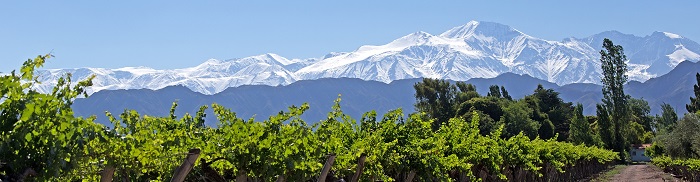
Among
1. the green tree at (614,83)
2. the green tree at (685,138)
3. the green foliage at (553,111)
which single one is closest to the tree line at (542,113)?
the green tree at (614,83)

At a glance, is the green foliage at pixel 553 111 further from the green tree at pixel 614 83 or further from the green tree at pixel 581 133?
the green tree at pixel 614 83

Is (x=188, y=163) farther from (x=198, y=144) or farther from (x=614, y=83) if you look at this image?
(x=614, y=83)

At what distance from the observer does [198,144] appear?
9852mm

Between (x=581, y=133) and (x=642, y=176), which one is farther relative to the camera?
(x=581, y=133)

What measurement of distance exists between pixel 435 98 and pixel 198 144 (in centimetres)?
8994

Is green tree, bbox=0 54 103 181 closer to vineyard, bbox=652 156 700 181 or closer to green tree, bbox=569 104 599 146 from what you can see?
vineyard, bbox=652 156 700 181

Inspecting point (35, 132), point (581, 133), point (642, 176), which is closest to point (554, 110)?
point (581, 133)

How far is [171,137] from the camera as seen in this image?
28.5ft

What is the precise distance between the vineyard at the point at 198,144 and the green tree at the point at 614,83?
2919 inches

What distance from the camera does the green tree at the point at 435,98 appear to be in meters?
98.4

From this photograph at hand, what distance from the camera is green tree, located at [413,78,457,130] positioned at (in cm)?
9838

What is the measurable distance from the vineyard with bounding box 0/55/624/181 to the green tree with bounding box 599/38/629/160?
2919 inches

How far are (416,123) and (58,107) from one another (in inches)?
486

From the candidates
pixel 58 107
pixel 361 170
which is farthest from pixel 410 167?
pixel 58 107
